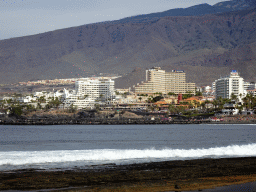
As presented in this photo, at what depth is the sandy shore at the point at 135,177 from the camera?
2109cm

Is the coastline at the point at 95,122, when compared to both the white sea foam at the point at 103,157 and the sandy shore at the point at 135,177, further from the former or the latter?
the sandy shore at the point at 135,177

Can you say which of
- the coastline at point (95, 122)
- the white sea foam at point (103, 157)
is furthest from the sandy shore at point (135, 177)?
the coastline at point (95, 122)

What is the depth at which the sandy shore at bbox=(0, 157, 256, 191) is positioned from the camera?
2109 cm

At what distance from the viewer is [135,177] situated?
23469mm

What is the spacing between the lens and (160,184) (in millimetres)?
21547

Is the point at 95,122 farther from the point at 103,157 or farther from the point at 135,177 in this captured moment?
the point at 135,177

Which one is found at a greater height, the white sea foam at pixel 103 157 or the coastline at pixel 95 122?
the white sea foam at pixel 103 157

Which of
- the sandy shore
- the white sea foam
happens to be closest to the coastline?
the white sea foam

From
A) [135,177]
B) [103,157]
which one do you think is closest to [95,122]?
[103,157]

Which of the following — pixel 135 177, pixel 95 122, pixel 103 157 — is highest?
pixel 135 177

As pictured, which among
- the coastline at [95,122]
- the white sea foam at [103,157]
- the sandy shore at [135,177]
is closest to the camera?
the sandy shore at [135,177]

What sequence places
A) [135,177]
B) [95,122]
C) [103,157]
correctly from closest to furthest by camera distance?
[135,177] < [103,157] < [95,122]

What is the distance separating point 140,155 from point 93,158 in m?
4.24

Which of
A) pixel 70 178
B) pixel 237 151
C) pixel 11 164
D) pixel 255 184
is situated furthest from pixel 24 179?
pixel 237 151
